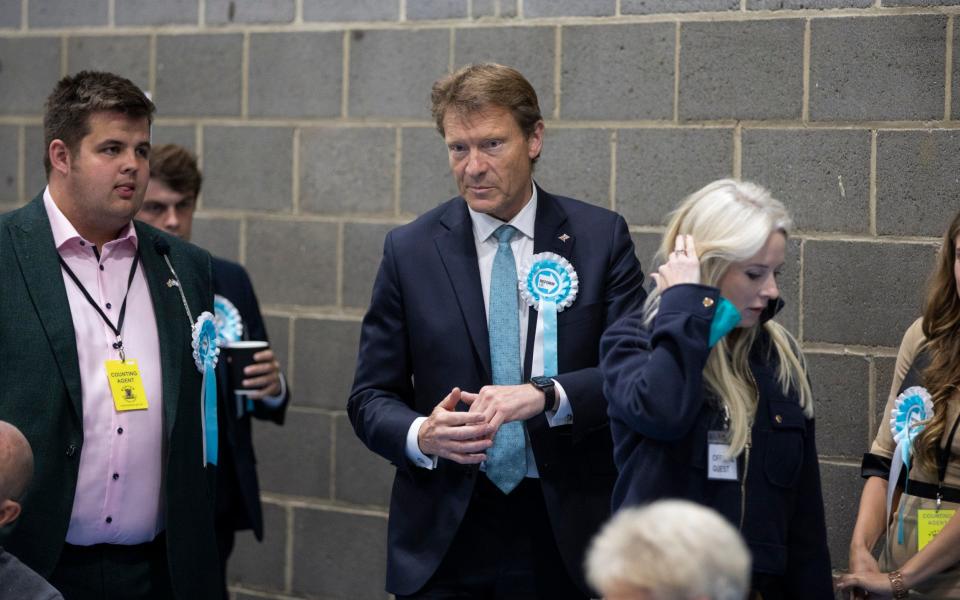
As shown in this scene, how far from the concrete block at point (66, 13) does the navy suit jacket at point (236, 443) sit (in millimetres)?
1449

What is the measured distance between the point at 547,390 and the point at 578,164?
1425 millimetres

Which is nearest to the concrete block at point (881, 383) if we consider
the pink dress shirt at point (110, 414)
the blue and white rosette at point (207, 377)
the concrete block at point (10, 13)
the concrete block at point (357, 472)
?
the concrete block at point (357, 472)

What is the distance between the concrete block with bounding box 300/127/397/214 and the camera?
430 cm

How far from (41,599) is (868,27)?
262cm

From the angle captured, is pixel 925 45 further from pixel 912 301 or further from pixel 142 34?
pixel 142 34

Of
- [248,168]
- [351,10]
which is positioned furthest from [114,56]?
[351,10]

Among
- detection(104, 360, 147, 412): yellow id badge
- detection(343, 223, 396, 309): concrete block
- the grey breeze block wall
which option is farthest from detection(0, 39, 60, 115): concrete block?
detection(104, 360, 147, 412): yellow id badge

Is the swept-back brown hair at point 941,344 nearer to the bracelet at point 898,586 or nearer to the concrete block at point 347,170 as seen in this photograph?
the bracelet at point 898,586

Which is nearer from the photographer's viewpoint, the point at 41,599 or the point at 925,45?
the point at 41,599

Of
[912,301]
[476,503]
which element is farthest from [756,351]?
[912,301]

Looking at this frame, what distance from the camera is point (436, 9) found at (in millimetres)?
4176

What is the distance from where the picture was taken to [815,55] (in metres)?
3.61

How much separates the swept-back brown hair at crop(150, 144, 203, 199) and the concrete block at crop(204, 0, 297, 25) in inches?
29.1

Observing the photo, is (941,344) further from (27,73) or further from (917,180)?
(27,73)
